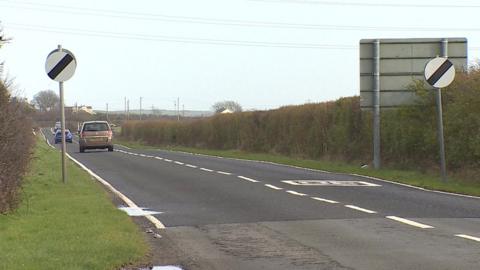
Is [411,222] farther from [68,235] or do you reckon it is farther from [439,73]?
[439,73]

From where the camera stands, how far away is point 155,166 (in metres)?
23.7

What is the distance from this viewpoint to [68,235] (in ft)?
27.6

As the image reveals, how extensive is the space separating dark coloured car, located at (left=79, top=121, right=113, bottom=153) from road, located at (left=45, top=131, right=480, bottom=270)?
2031 cm

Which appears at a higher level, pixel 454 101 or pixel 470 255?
pixel 454 101

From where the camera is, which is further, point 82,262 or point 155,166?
point 155,166

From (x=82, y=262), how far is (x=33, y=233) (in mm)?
1996

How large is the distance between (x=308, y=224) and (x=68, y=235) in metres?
3.69

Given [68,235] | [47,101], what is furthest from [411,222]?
[47,101]

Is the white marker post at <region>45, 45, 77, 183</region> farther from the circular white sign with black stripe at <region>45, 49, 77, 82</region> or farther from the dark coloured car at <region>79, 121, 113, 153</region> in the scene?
the dark coloured car at <region>79, 121, 113, 153</region>

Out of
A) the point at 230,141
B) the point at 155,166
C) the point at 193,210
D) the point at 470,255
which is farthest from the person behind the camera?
the point at 230,141

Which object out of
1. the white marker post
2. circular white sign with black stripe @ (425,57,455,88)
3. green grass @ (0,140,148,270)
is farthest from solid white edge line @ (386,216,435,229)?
the white marker post

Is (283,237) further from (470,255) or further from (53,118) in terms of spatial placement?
(53,118)

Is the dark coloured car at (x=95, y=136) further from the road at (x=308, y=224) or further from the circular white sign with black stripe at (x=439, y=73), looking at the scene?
the circular white sign with black stripe at (x=439, y=73)

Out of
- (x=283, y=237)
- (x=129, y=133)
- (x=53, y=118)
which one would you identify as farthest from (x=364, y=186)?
(x=53, y=118)
